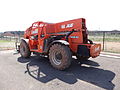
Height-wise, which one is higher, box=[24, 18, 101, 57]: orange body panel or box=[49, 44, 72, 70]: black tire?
box=[24, 18, 101, 57]: orange body panel

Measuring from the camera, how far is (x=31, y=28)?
661cm

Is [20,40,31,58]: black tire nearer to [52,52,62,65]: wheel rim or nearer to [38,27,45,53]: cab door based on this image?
[38,27,45,53]: cab door

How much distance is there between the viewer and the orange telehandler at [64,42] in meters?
4.32

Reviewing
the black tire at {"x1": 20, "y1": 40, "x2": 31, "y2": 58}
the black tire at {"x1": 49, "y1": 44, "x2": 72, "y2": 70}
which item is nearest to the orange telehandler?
the black tire at {"x1": 49, "y1": 44, "x2": 72, "y2": 70}

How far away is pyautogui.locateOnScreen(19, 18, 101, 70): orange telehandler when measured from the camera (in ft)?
14.2

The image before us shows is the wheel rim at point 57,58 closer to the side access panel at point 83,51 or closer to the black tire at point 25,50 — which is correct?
the side access panel at point 83,51

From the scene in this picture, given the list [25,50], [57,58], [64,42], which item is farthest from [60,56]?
[25,50]

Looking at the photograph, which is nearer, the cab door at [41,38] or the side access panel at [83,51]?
the side access panel at [83,51]

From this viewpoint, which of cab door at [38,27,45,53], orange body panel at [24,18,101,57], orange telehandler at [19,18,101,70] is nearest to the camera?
orange telehandler at [19,18,101,70]

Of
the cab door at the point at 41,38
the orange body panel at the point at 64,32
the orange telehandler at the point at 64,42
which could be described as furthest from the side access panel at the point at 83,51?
the cab door at the point at 41,38

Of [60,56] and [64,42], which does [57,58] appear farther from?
[64,42]

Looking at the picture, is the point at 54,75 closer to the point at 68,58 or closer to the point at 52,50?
the point at 68,58

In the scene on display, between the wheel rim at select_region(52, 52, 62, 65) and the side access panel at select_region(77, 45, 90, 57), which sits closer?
the side access panel at select_region(77, 45, 90, 57)

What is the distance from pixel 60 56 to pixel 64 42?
71cm
